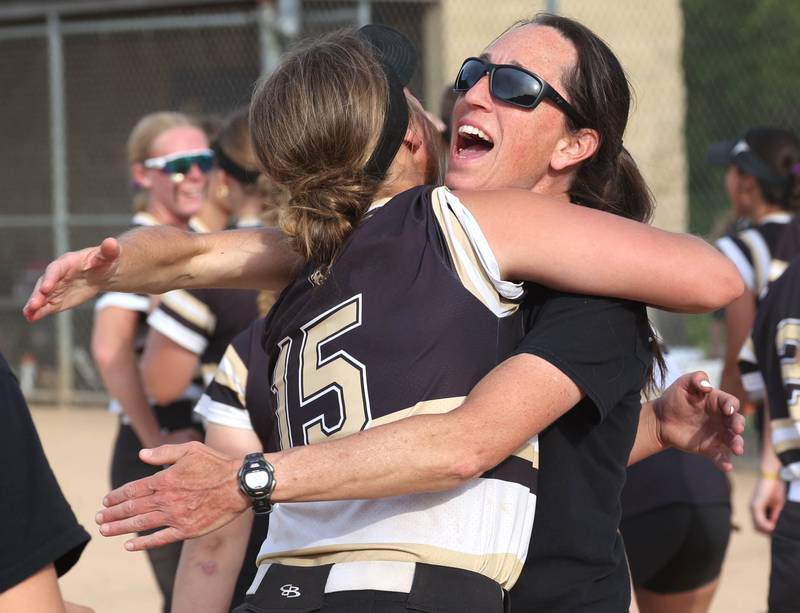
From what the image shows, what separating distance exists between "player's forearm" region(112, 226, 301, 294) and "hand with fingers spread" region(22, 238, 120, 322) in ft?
0.43

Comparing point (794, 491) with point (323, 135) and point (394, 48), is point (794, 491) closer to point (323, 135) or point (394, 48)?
point (394, 48)

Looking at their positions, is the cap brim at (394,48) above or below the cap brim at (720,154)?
above

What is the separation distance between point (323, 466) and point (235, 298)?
95.8 inches

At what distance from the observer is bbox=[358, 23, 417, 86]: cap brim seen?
2.22 m

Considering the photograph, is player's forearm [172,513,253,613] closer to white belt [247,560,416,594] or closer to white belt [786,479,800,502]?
white belt [247,560,416,594]

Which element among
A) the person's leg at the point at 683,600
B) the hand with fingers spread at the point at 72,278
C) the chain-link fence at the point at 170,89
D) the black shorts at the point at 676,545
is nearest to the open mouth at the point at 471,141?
the hand with fingers spread at the point at 72,278

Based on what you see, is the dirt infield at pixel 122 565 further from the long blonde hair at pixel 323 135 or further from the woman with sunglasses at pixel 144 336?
the long blonde hair at pixel 323 135

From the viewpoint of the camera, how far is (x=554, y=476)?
6.86 feet

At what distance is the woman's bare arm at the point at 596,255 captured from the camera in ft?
6.30

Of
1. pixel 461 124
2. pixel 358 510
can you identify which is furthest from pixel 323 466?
pixel 461 124

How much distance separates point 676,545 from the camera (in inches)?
142

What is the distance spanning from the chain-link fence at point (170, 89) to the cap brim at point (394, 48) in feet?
16.9

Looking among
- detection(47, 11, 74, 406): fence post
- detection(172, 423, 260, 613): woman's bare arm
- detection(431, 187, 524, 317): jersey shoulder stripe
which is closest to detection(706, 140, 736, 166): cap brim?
detection(172, 423, 260, 613): woman's bare arm

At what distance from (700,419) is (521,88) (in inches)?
28.6
